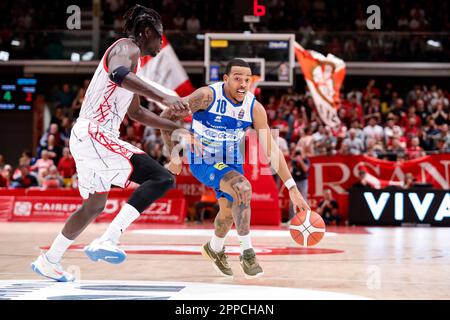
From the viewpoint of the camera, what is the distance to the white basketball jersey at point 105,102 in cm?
632

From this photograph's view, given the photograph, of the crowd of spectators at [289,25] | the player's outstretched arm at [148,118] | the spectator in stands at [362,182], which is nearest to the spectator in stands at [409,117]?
the crowd of spectators at [289,25]

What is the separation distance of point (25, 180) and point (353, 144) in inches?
333

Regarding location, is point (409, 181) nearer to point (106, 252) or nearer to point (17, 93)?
point (106, 252)

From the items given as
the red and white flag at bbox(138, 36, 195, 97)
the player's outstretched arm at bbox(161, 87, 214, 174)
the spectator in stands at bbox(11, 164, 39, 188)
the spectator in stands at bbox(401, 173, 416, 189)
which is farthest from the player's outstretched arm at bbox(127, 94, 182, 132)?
the spectator in stands at bbox(11, 164, 39, 188)

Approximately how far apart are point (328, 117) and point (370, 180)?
6.77 ft

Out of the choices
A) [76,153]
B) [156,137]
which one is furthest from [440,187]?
[76,153]

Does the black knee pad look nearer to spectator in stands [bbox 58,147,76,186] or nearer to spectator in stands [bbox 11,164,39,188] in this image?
spectator in stands [bbox 11,164,39,188]

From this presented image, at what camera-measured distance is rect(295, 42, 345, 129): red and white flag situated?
2005 centimetres

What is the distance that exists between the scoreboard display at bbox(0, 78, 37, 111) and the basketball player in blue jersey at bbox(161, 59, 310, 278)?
1992 cm

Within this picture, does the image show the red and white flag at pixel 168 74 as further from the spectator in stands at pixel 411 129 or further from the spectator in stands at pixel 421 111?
the spectator in stands at pixel 421 111

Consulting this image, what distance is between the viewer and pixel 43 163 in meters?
19.9
